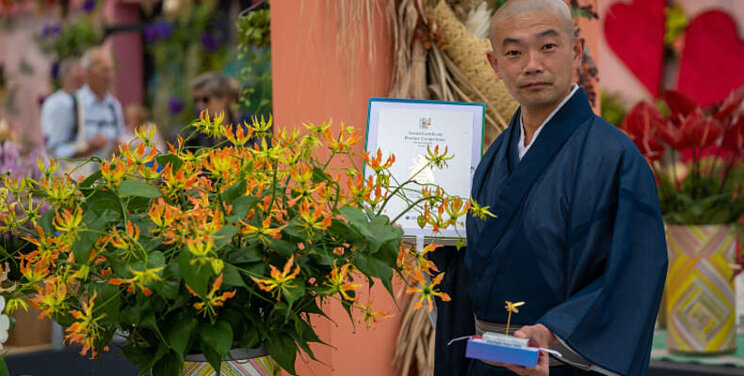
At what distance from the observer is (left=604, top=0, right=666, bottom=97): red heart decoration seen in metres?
4.45

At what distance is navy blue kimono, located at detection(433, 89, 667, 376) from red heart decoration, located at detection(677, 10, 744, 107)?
11.1 ft

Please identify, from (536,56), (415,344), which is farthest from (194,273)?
(415,344)

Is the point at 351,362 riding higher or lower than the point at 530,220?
lower

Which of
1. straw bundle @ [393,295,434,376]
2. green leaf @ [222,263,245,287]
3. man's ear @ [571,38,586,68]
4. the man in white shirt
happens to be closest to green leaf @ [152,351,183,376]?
green leaf @ [222,263,245,287]

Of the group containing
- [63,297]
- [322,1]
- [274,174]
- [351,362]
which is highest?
[322,1]

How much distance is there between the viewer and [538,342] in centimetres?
104

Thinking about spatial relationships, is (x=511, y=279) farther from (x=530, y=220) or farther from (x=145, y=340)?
(x=145, y=340)

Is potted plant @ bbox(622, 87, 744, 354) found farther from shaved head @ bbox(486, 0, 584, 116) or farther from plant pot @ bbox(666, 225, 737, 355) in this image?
shaved head @ bbox(486, 0, 584, 116)

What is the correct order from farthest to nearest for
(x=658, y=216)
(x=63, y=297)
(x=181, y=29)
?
(x=181, y=29)
(x=658, y=216)
(x=63, y=297)

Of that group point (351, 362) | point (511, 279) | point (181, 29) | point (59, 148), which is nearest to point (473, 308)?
point (511, 279)

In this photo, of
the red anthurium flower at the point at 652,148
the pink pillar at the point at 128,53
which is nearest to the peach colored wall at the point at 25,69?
the pink pillar at the point at 128,53

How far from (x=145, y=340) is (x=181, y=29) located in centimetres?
387

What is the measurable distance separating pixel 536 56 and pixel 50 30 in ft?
13.8

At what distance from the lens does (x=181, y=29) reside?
453 centimetres
